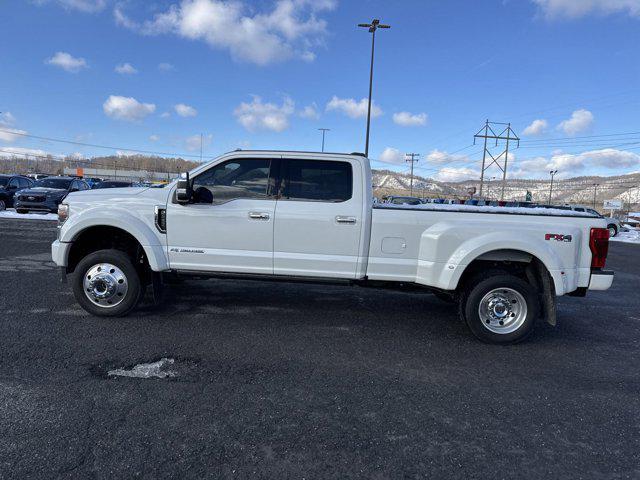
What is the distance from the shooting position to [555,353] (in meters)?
4.57

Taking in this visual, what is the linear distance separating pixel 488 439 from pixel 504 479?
1.33 feet

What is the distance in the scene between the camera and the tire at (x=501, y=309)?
4.66 meters

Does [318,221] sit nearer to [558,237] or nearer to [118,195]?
[118,195]

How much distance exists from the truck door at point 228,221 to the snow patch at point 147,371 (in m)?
1.45

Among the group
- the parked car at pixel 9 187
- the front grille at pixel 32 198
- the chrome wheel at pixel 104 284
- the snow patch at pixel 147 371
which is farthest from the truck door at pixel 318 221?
the parked car at pixel 9 187

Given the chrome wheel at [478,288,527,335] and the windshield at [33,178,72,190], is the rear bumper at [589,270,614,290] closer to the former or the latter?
the chrome wheel at [478,288,527,335]

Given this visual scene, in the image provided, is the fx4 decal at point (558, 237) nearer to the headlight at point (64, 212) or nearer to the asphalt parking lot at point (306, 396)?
the asphalt parking lot at point (306, 396)

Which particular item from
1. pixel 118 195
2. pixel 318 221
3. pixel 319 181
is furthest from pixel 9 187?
pixel 318 221

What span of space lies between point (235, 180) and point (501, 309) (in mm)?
3399

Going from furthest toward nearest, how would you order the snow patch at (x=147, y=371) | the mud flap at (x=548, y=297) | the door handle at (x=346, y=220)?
the door handle at (x=346, y=220) → the mud flap at (x=548, y=297) → the snow patch at (x=147, y=371)

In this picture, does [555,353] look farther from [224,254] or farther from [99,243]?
[99,243]

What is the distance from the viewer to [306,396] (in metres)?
3.37

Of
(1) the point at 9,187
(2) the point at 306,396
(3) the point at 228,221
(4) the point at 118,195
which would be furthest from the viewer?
(1) the point at 9,187

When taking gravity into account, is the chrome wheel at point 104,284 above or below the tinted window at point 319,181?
below
